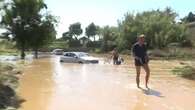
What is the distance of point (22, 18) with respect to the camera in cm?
5984

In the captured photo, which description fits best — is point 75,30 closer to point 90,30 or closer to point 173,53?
point 90,30

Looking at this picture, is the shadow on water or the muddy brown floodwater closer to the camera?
the muddy brown floodwater

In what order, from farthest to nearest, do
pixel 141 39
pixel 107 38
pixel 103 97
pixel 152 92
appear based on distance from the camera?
pixel 107 38, pixel 141 39, pixel 152 92, pixel 103 97

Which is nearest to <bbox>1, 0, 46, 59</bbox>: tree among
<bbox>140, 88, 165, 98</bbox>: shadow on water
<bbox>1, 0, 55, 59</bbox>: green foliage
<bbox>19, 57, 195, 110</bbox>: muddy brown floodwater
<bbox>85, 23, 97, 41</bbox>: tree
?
<bbox>1, 0, 55, 59</bbox>: green foliage

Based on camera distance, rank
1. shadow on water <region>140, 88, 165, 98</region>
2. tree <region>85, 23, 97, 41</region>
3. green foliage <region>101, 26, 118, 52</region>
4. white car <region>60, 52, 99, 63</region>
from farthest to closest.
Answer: tree <region>85, 23, 97, 41</region>, green foliage <region>101, 26, 118, 52</region>, white car <region>60, 52, 99, 63</region>, shadow on water <region>140, 88, 165, 98</region>

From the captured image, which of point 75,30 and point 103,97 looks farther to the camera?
point 75,30

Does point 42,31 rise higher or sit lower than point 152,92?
higher

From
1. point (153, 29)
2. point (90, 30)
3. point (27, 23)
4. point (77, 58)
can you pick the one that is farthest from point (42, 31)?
point (90, 30)

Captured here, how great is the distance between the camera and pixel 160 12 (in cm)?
7162

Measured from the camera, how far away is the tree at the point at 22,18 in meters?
59.0

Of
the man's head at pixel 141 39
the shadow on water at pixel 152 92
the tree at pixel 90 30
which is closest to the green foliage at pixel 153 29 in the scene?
the man's head at pixel 141 39

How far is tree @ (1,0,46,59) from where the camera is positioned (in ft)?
194

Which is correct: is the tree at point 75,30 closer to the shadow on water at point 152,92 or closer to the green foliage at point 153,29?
the green foliage at point 153,29

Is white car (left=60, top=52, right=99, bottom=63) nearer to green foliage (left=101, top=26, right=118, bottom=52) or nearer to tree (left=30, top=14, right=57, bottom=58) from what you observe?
tree (left=30, top=14, right=57, bottom=58)
